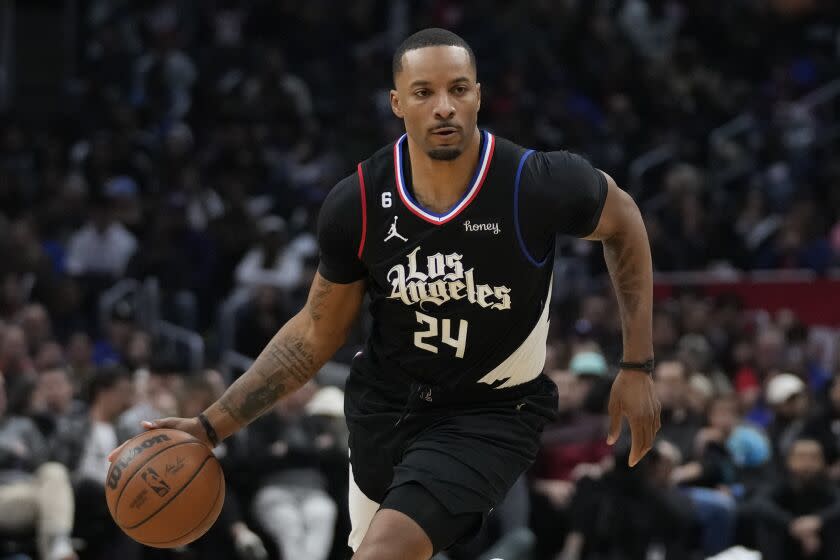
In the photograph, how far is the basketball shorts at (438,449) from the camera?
457 cm

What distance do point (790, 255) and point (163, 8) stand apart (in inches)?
332

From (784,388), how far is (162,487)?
6358mm

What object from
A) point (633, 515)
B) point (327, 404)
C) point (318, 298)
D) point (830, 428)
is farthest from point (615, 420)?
point (830, 428)

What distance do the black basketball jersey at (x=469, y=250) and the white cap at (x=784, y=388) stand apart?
18.8 feet

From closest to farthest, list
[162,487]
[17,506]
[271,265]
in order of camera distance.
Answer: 1. [162,487]
2. [17,506]
3. [271,265]

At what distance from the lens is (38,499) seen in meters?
8.11

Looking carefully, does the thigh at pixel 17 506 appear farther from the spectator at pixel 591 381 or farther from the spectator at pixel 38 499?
the spectator at pixel 591 381

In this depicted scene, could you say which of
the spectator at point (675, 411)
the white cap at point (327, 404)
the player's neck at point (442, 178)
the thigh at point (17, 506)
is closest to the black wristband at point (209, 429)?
the player's neck at point (442, 178)

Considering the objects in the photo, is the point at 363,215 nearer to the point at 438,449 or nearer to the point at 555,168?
the point at 555,168

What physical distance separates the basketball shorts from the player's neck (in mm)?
643

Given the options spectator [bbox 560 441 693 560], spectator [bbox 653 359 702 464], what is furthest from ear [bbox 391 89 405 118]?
spectator [bbox 653 359 702 464]

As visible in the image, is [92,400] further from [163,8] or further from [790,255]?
[163,8]

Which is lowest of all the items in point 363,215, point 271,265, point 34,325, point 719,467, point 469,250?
point 719,467

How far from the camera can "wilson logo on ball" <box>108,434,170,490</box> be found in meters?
4.97
